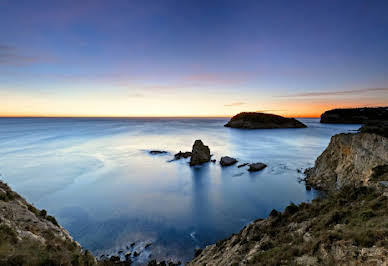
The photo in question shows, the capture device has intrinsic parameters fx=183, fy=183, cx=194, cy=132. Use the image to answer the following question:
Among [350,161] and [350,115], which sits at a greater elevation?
[350,115]

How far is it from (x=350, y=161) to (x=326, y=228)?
13.2m

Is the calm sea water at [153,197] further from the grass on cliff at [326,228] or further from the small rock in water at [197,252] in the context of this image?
the grass on cliff at [326,228]

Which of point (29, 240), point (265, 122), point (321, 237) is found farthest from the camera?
point (265, 122)

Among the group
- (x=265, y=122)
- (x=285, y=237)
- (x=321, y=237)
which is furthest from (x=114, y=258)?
(x=265, y=122)

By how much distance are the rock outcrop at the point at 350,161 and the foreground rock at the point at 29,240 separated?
14.8m

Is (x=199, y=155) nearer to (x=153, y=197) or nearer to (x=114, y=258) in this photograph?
(x=153, y=197)

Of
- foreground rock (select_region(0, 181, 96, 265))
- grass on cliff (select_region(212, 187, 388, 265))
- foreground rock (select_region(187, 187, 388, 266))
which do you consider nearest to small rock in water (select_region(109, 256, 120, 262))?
foreground rock (select_region(0, 181, 96, 265))

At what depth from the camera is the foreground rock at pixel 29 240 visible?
5.49 m

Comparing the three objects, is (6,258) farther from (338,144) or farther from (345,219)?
(338,144)

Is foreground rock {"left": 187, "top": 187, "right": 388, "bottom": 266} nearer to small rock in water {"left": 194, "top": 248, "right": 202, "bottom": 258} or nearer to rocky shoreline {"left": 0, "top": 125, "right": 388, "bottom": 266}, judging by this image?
rocky shoreline {"left": 0, "top": 125, "right": 388, "bottom": 266}

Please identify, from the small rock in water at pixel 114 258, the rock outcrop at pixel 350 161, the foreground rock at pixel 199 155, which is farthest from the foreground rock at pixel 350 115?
the small rock in water at pixel 114 258

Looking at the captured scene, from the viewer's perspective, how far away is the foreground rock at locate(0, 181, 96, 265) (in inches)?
216

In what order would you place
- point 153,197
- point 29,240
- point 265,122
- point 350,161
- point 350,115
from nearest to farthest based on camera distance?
point 29,240, point 350,161, point 153,197, point 265,122, point 350,115

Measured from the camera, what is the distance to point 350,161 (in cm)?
1628
